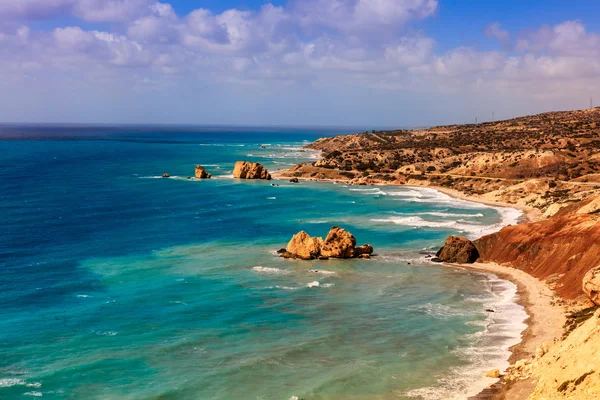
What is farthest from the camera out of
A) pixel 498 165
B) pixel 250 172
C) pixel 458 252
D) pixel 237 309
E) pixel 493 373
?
pixel 250 172

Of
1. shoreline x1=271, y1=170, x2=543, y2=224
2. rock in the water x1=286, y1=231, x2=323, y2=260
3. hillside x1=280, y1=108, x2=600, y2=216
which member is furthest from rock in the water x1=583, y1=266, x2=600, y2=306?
shoreline x1=271, y1=170, x2=543, y2=224

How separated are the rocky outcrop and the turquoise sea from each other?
1.37 metres

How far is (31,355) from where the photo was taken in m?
36.5

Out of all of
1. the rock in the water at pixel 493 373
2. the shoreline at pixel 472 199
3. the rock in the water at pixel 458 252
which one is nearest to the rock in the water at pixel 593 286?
the rock in the water at pixel 493 373

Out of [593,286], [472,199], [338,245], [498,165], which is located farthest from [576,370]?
[498,165]

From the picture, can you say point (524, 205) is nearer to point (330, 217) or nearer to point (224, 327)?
point (330, 217)

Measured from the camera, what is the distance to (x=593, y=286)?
39.4m

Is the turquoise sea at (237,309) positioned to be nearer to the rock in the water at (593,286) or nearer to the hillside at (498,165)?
the rock in the water at (593,286)

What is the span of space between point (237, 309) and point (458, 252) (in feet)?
87.0

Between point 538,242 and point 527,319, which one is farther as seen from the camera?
point 538,242

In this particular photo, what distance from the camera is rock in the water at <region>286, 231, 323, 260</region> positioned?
62250mm

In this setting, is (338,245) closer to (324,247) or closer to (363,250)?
(324,247)

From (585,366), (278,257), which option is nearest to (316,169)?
(278,257)

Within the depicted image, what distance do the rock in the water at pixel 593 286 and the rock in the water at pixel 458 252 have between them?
67.9 ft
